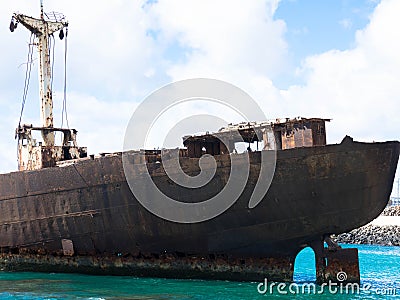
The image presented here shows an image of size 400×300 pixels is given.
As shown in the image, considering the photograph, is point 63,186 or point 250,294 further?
point 63,186

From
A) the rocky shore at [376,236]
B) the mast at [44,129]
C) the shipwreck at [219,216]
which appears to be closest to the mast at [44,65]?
the mast at [44,129]

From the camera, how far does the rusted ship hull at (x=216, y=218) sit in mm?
10133

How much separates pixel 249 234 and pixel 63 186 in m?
4.48

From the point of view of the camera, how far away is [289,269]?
34.5ft

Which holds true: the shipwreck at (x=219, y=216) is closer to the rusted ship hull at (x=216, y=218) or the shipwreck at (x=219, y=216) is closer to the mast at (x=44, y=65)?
the rusted ship hull at (x=216, y=218)

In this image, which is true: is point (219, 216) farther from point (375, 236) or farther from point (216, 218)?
point (375, 236)

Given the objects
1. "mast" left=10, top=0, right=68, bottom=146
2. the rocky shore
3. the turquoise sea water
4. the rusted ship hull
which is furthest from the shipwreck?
the rocky shore

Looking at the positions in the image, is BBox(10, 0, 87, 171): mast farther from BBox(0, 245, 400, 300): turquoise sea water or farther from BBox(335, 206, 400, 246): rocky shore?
BBox(335, 206, 400, 246): rocky shore

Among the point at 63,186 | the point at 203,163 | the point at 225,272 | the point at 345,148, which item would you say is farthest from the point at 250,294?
the point at 63,186

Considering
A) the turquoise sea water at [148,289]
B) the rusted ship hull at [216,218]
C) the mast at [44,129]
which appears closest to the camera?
the turquoise sea water at [148,289]

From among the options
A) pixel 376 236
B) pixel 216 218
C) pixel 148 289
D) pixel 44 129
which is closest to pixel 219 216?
pixel 216 218

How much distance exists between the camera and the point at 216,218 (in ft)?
34.5

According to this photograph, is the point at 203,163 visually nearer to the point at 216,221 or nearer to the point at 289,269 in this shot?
the point at 216,221

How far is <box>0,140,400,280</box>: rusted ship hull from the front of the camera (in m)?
10.1
